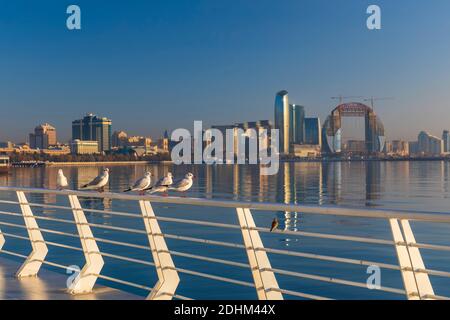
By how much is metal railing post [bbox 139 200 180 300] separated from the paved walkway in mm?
348

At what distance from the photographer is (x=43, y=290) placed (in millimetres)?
5488

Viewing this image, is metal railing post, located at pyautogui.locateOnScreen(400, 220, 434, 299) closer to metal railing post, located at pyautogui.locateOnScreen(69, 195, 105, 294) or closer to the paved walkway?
the paved walkway

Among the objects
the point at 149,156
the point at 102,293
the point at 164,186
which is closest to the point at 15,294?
the point at 102,293

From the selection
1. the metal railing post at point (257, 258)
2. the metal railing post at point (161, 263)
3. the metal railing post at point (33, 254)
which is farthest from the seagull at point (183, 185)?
the metal railing post at point (257, 258)

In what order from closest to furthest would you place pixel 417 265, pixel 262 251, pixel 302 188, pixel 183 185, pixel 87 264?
pixel 417 265
pixel 262 251
pixel 87 264
pixel 183 185
pixel 302 188

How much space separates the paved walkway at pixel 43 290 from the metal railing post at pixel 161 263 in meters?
0.35

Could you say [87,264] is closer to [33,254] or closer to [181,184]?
[33,254]

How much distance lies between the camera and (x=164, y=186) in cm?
650

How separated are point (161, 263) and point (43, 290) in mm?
1401

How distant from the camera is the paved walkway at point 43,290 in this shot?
514cm

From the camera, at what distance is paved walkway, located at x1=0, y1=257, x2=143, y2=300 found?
5.14 m

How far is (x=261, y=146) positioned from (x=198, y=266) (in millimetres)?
141497

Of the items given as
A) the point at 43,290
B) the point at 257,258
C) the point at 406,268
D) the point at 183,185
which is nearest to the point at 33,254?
the point at 43,290
